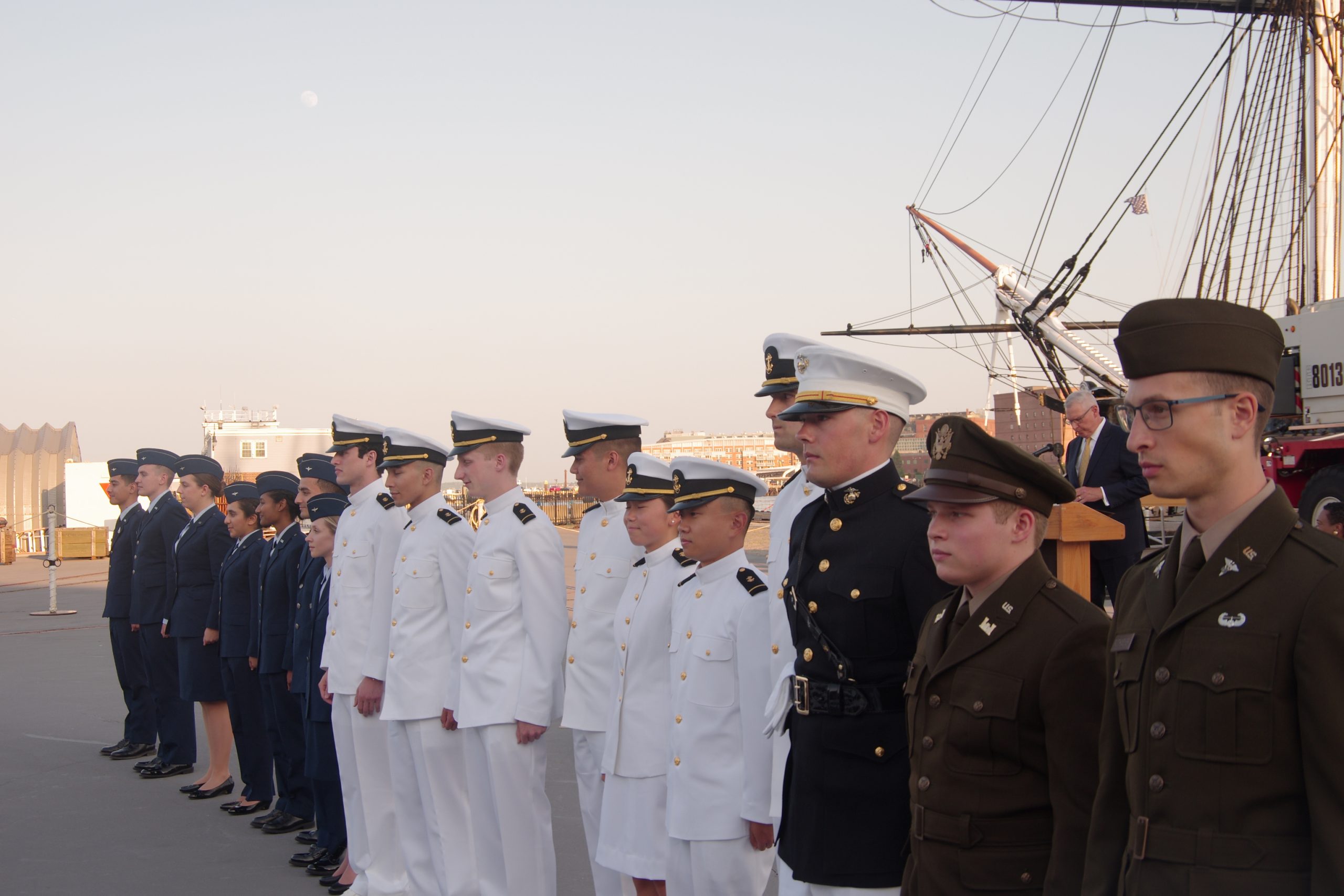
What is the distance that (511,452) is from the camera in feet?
17.1

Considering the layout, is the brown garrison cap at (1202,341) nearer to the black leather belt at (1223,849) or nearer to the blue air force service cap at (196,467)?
the black leather belt at (1223,849)

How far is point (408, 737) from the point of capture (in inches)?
202

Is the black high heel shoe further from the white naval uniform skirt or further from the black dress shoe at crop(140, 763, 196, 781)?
the white naval uniform skirt

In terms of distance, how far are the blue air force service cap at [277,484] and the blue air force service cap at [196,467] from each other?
1105 millimetres

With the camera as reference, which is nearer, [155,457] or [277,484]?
[277,484]

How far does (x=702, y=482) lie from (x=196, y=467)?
18.1 feet

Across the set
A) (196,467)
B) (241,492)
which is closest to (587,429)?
(241,492)

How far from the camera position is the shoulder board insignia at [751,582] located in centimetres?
357

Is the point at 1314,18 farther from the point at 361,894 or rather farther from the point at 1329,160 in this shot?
the point at 361,894

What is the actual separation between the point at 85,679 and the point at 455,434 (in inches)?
316

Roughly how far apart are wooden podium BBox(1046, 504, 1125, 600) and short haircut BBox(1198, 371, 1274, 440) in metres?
2.23

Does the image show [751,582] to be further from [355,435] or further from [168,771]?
[168,771]

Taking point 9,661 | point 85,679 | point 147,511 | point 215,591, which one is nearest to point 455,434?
point 215,591

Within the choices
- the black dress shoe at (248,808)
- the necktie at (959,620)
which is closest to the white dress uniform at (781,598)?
the necktie at (959,620)
